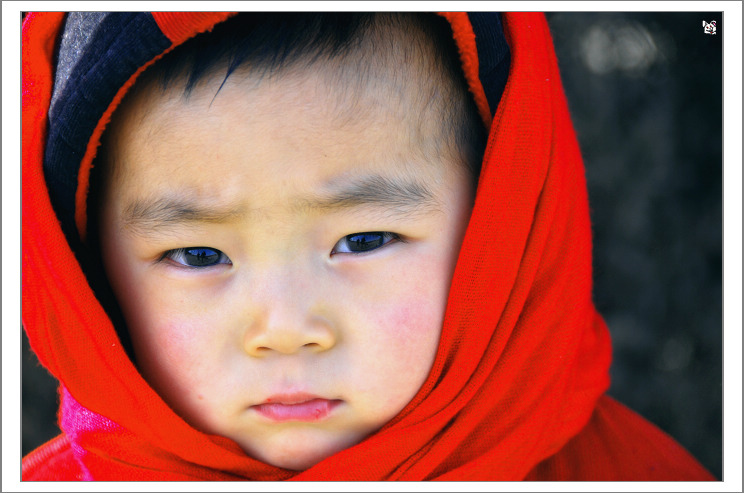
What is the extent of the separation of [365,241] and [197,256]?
233 millimetres

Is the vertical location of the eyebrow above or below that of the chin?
above

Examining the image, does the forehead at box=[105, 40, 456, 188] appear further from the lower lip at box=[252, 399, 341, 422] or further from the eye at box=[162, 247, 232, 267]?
the lower lip at box=[252, 399, 341, 422]

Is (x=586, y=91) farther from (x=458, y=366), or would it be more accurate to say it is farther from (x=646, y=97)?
(x=458, y=366)

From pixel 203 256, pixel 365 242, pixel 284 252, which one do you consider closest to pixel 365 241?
pixel 365 242

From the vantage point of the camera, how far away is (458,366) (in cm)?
105

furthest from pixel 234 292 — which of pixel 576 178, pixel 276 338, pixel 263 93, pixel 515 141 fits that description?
pixel 576 178

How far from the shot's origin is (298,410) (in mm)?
1006

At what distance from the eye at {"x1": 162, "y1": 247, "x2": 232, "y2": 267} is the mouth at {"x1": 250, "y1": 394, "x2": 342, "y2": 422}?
0.20 meters

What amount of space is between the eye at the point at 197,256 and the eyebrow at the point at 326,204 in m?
0.05

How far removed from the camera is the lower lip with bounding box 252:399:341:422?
1005 mm

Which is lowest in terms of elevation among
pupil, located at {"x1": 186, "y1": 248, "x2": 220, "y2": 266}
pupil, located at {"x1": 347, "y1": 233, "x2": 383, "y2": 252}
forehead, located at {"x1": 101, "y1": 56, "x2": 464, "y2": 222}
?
pupil, located at {"x1": 186, "y1": 248, "x2": 220, "y2": 266}

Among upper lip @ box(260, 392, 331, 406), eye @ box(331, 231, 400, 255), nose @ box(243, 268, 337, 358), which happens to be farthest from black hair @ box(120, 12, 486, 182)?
upper lip @ box(260, 392, 331, 406)

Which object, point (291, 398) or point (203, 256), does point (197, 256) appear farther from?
point (291, 398)

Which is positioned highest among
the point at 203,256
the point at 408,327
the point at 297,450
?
the point at 203,256
